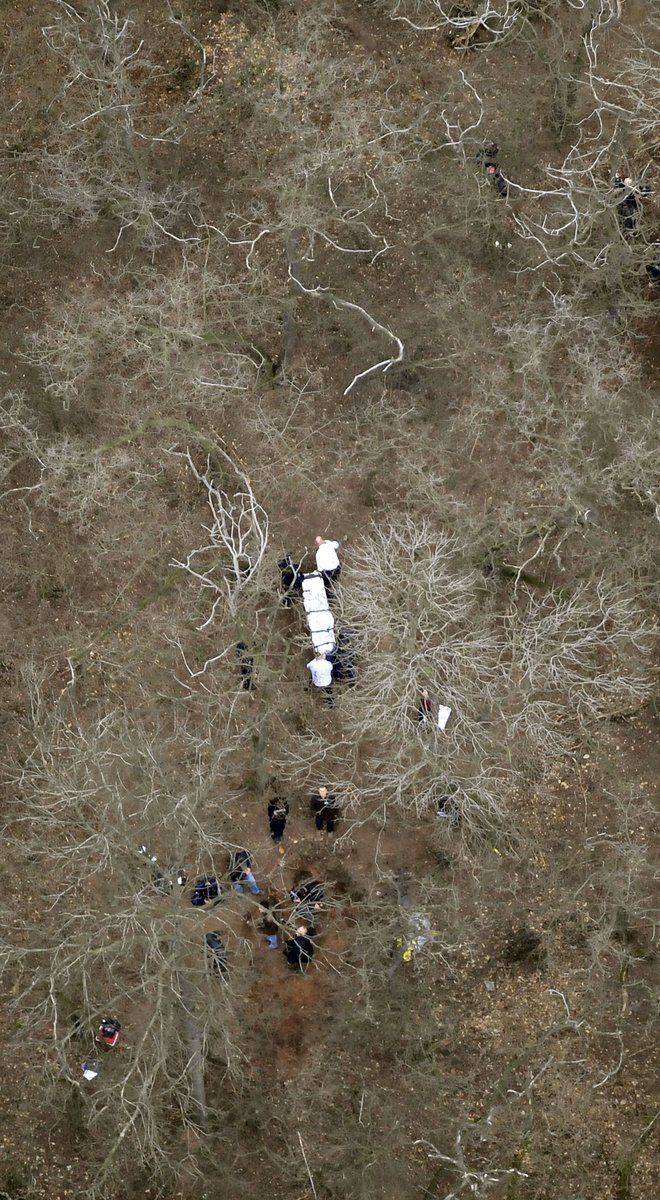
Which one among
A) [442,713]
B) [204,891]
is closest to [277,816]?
[204,891]

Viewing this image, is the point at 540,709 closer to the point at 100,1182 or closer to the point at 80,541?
the point at 80,541

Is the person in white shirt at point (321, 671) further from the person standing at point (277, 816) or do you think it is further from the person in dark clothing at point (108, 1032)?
the person in dark clothing at point (108, 1032)

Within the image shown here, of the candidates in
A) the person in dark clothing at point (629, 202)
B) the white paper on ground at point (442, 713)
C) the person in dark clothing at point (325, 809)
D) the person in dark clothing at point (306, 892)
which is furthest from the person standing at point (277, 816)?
the person in dark clothing at point (629, 202)

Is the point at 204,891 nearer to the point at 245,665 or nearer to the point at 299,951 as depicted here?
the point at 299,951

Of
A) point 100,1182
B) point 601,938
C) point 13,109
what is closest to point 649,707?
point 601,938

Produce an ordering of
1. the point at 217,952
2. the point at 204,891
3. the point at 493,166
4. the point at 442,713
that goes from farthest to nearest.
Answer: the point at 493,166 → the point at 204,891 → the point at 217,952 → the point at 442,713

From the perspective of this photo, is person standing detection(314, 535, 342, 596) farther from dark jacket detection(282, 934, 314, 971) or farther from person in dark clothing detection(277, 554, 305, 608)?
dark jacket detection(282, 934, 314, 971)
